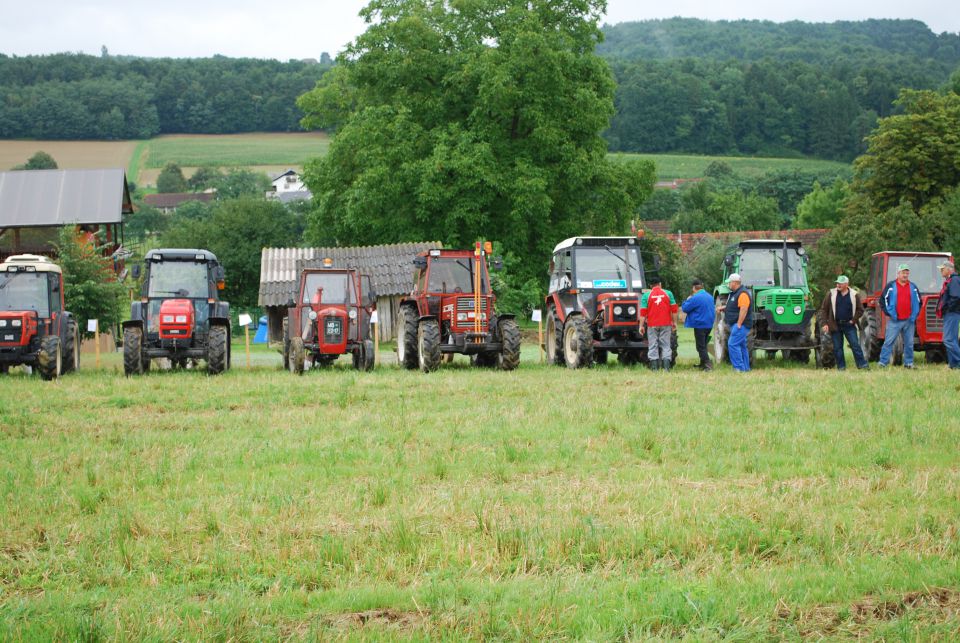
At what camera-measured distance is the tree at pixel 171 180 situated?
327 ft

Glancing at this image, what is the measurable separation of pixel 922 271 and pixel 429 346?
31.3 ft

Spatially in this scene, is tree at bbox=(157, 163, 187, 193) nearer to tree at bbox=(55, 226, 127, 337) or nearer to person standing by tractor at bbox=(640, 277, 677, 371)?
tree at bbox=(55, 226, 127, 337)

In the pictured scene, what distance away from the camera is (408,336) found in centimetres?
2006

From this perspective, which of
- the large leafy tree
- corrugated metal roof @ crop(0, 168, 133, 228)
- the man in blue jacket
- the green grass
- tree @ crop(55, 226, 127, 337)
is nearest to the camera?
the man in blue jacket

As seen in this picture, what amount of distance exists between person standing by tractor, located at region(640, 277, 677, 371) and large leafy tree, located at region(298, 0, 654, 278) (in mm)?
17127

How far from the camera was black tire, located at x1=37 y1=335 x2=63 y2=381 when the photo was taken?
63.5ft

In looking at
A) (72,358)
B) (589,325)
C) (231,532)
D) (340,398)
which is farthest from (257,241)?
(231,532)

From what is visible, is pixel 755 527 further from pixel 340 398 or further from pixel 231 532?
pixel 340 398

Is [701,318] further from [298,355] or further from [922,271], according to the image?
[298,355]

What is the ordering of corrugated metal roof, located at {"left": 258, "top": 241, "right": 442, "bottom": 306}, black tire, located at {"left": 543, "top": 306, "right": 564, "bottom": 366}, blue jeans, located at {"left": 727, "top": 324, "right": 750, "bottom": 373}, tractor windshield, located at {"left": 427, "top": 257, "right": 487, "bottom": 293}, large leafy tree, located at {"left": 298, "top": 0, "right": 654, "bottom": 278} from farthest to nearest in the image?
corrugated metal roof, located at {"left": 258, "top": 241, "right": 442, "bottom": 306} → large leafy tree, located at {"left": 298, "top": 0, "right": 654, "bottom": 278} → black tire, located at {"left": 543, "top": 306, "right": 564, "bottom": 366} → tractor windshield, located at {"left": 427, "top": 257, "right": 487, "bottom": 293} → blue jeans, located at {"left": 727, "top": 324, "right": 750, "bottom": 373}

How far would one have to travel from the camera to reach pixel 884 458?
8.92 metres

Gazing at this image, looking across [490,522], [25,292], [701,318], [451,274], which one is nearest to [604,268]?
[701,318]

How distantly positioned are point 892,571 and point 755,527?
1.04 meters

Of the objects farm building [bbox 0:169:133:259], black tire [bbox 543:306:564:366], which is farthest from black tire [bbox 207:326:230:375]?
farm building [bbox 0:169:133:259]
